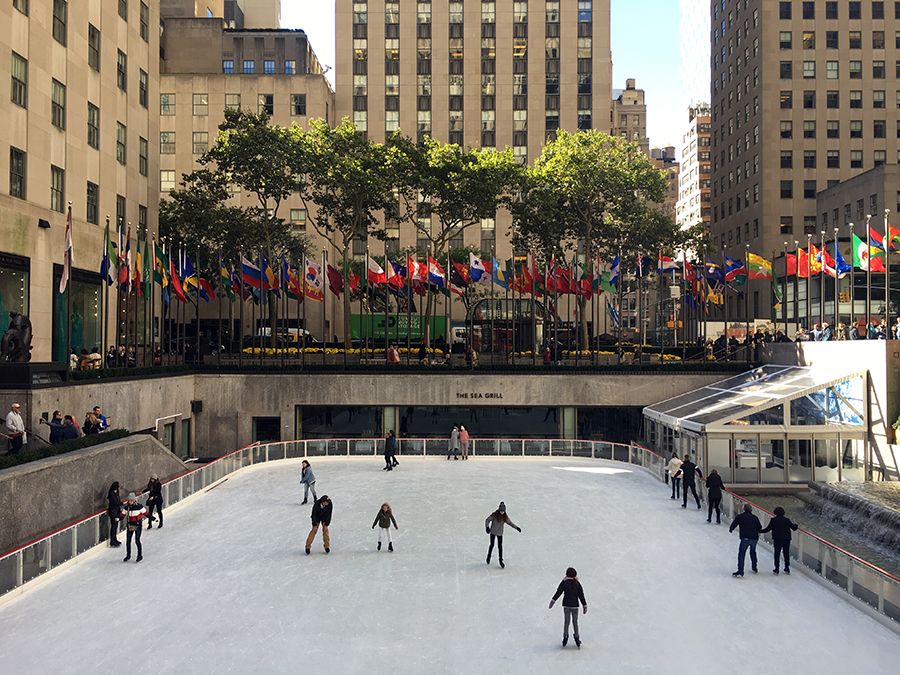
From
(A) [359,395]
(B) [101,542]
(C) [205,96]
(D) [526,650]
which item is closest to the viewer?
(D) [526,650]

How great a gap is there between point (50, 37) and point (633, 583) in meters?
32.0

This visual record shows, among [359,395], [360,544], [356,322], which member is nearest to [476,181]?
[356,322]

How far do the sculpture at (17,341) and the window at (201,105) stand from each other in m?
49.9

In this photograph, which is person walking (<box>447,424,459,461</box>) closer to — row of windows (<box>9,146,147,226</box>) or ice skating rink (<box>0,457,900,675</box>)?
ice skating rink (<box>0,457,900,675</box>)

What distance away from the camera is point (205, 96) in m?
68.0

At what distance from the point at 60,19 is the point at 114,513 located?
25.4 meters

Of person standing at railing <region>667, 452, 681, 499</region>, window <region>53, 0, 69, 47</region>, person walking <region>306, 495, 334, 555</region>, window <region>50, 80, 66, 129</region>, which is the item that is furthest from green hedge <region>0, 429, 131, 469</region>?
window <region>53, 0, 69, 47</region>

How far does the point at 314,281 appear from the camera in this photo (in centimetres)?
3444

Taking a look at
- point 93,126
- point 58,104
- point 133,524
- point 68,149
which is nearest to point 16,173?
point 68,149

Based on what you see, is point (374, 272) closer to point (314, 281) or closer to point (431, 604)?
point (314, 281)

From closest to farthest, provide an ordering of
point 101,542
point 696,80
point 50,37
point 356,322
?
1. point 101,542
2. point 50,37
3. point 356,322
4. point 696,80

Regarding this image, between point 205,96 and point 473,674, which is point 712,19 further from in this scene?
point 473,674

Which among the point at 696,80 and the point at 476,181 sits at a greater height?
the point at 696,80

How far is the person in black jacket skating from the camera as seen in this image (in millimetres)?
14031
